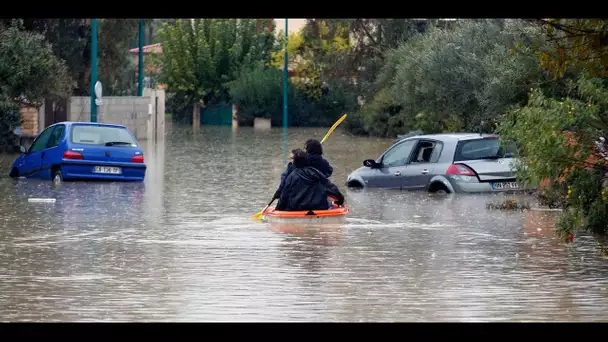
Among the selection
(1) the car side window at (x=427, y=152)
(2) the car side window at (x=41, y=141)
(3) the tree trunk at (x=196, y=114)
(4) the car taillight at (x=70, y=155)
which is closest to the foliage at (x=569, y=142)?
(1) the car side window at (x=427, y=152)

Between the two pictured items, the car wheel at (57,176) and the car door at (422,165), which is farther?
the car wheel at (57,176)

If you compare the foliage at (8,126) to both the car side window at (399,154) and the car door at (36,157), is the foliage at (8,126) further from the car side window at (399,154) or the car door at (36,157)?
the car side window at (399,154)

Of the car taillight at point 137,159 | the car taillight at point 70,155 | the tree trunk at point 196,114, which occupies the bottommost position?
the tree trunk at point 196,114

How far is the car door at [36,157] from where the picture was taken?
28609 millimetres

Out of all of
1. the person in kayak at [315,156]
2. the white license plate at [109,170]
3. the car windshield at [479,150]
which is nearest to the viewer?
the person in kayak at [315,156]

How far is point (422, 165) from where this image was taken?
2580 centimetres

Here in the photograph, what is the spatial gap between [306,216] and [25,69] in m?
16.5

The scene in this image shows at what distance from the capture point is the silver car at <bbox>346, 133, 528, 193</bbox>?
24.8 meters

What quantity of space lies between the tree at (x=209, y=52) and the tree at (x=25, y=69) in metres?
39.9

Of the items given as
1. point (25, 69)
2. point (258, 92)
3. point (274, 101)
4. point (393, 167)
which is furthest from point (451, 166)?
point (274, 101)

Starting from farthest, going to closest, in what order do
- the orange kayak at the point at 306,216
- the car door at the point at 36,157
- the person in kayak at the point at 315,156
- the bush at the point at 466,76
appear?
the car door at the point at 36,157 < the bush at the point at 466,76 < the person in kayak at the point at 315,156 < the orange kayak at the point at 306,216

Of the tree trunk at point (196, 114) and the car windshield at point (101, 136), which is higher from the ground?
the car windshield at point (101, 136)
